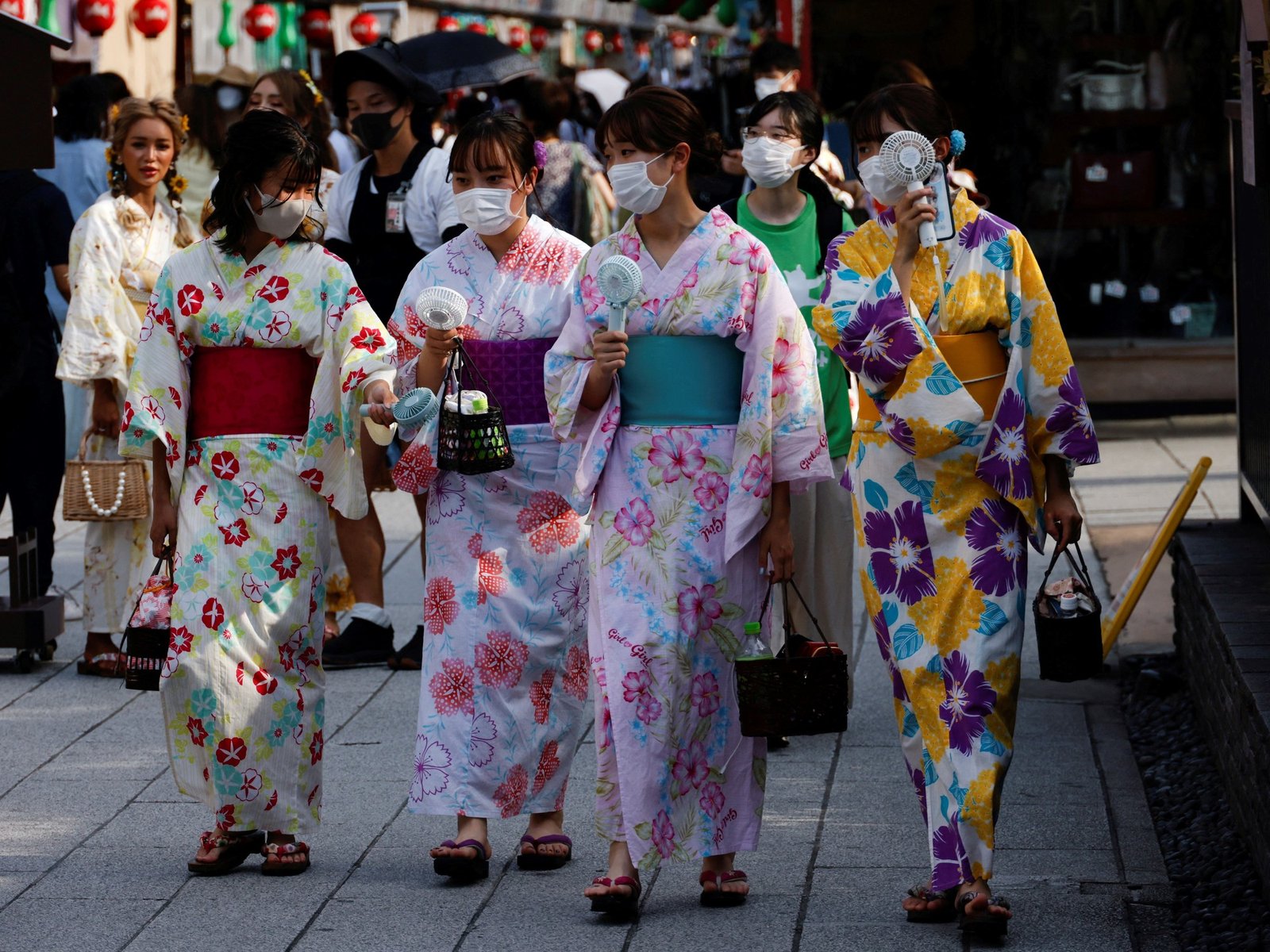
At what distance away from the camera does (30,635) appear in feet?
Answer: 21.5

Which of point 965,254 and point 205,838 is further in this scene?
point 205,838

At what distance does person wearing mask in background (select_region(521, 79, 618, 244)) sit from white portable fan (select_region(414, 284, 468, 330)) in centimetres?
434

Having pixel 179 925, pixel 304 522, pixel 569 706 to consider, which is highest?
pixel 304 522

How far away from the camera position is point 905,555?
410 centimetres

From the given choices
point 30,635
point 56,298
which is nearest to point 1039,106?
point 56,298

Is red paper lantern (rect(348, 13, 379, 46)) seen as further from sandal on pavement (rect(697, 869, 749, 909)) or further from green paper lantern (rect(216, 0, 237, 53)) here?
sandal on pavement (rect(697, 869, 749, 909))

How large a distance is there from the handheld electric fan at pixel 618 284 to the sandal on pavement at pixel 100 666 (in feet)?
10.2

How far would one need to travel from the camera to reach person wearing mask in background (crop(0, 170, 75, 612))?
689 centimetres

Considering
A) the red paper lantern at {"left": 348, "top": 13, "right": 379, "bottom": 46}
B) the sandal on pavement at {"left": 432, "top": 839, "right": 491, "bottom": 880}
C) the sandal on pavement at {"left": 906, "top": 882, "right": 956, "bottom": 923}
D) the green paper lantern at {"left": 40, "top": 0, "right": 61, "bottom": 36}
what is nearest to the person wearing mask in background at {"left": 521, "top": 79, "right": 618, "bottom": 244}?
the green paper lantern at {"left": 40, "top": 0, "right": 61, "bottom": 36}

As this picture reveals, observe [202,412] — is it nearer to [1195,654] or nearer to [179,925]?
[179,925]

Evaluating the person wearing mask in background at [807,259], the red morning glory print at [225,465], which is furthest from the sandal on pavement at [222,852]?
the person wearing mask in background at [807,259]

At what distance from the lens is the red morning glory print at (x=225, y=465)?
4.57 meters

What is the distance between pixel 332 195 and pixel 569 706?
2.73m

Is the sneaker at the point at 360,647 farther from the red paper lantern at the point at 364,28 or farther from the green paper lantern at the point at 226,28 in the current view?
the red paper lantern at the point at 364,28
